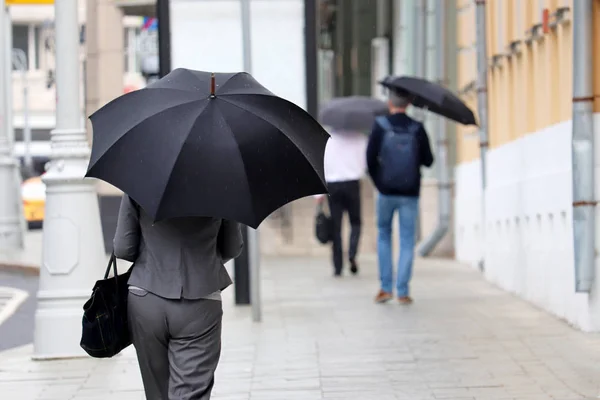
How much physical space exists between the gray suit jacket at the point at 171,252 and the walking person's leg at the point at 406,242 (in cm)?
662

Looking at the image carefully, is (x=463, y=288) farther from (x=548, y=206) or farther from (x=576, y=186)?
(x=576, y=186)

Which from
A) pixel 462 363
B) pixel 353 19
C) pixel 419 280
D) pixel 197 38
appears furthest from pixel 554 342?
pixel 353 19

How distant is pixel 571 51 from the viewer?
1059cm

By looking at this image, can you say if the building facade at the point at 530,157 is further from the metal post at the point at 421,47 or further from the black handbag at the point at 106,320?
the black handbag at the point at 106,320

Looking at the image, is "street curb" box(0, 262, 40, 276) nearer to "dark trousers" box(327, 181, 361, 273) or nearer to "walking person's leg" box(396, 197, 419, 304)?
"dark trousers" box(327, 181, 361, 273)

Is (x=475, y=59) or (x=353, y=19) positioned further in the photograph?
(x=353, y=19)

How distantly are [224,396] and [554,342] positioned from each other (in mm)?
2689

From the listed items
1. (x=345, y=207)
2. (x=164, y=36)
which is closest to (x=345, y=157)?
(x=345, y=207)

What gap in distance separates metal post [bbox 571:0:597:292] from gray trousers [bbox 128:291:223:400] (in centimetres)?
456

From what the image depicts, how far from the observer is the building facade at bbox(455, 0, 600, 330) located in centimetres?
1065

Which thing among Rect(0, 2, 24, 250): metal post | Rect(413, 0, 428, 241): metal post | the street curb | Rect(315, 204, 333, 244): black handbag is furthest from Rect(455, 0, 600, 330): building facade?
Rect(0, 2, 24, 250): metal post

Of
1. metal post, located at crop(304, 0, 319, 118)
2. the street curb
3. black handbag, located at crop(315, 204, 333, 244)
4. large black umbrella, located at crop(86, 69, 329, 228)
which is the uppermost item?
metal post, located at crop(304, 0, 319, 118)

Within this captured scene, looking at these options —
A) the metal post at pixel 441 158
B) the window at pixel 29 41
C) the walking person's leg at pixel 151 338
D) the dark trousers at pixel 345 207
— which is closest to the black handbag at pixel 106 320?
the walking person's leg at pixel 151 338

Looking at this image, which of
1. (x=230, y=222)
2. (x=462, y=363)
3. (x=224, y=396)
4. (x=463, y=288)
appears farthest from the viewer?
(x=463, y=288)
